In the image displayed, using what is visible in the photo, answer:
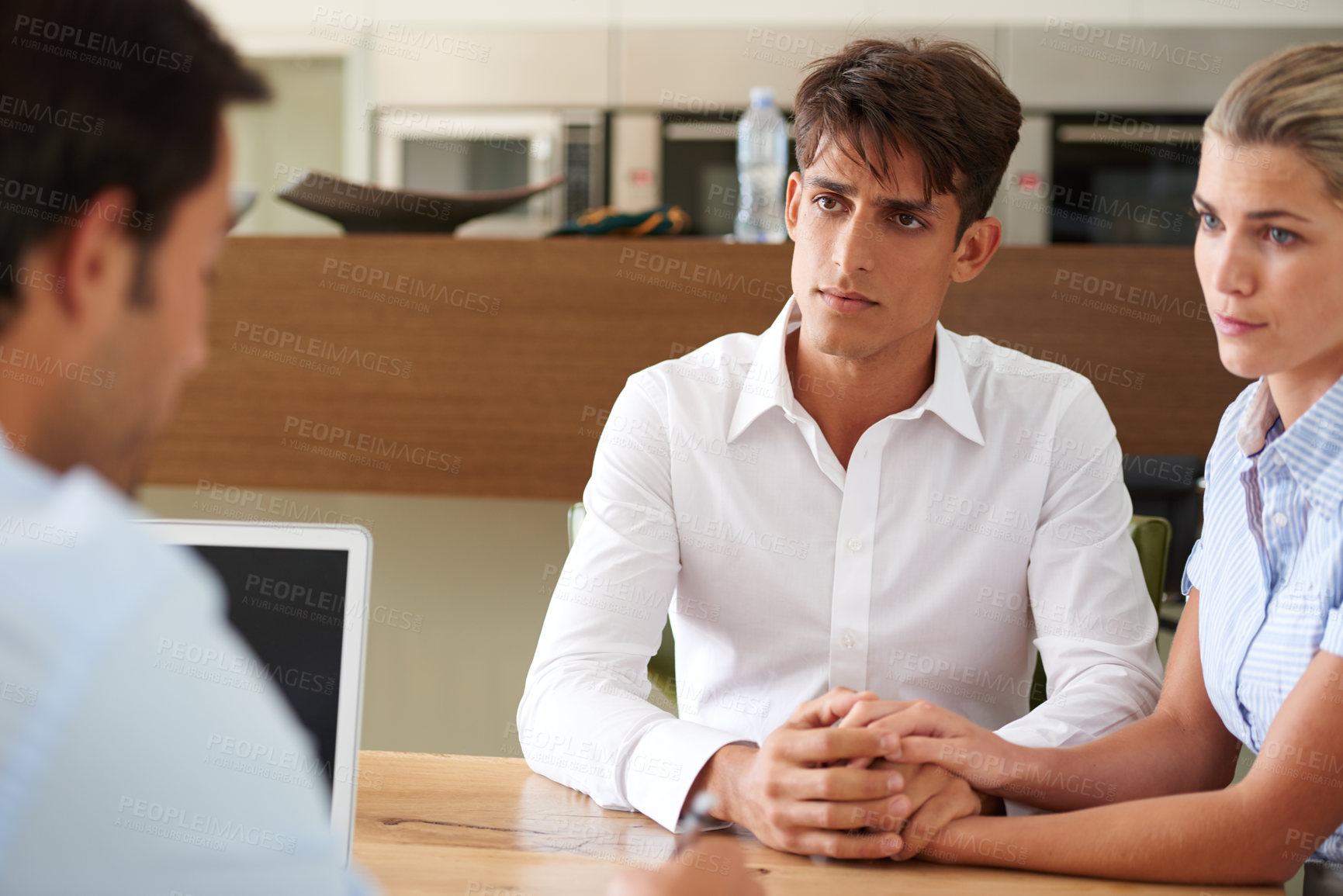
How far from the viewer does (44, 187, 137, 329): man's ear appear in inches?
15.8

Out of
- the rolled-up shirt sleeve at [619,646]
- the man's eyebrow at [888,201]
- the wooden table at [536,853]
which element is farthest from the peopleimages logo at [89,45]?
the man's eyebrow at [888,201]

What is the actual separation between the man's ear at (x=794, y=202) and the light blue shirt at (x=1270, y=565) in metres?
0.51

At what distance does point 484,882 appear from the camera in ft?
2.32

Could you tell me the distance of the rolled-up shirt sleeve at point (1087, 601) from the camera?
1.02 meters

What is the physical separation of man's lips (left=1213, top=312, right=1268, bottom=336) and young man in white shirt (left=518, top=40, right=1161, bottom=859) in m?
0.38

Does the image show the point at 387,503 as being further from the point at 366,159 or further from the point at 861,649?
the point at 861,649

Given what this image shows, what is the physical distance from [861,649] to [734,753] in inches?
12.9

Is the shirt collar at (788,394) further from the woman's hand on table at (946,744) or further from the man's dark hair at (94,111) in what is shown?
the man's dark hair at (94,111)

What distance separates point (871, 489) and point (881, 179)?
0.32m

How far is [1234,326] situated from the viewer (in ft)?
2.62

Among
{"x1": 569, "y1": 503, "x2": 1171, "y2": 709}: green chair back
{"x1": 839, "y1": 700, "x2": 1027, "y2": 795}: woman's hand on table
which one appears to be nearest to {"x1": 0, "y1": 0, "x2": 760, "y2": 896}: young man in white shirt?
{"x1": 839, "y1": 700, "x2": 1027, "y2": 795}: woman's hand on table

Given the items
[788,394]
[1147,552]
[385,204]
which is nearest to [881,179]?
[788,394]

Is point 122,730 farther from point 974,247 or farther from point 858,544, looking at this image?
point 974,247

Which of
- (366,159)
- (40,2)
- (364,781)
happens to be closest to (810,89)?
(364,781)
